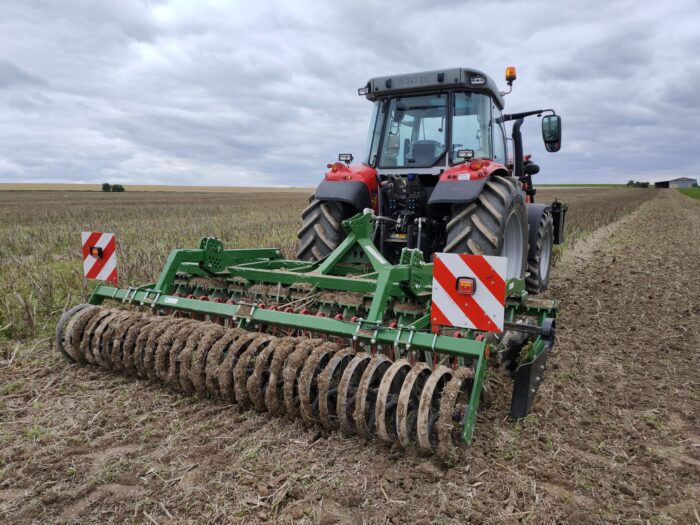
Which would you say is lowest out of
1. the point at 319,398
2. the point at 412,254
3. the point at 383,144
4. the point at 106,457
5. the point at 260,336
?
the point at 106,457

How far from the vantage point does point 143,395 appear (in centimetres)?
334

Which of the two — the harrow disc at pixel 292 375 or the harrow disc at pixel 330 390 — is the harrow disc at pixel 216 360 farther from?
the harrow disc at pixel 330 390

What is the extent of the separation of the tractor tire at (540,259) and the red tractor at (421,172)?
2.51ft

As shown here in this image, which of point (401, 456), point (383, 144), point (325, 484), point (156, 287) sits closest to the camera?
point (325, 484)

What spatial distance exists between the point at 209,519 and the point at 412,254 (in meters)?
2.04

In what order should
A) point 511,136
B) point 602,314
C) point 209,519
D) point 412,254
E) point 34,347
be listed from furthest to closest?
point 511,136 → point 602,314 → point 34,347 → point 412,254 → point 209,519

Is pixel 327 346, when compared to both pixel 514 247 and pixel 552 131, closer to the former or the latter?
pixel 514 247

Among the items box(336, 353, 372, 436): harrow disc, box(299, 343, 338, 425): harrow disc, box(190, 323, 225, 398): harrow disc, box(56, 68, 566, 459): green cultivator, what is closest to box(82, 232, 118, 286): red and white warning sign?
box(56, 68, 566, 459): green cultivator

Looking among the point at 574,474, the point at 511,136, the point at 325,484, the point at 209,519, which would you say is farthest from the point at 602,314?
the point at 209,519

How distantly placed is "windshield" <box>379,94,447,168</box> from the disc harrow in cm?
127

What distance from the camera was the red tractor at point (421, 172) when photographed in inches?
172

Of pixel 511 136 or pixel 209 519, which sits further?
pixel 511 136

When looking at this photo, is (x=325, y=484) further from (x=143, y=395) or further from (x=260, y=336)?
(x=143, y=395)

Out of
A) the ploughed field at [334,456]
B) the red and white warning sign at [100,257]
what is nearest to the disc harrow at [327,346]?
the ploughed field at [334,456]
